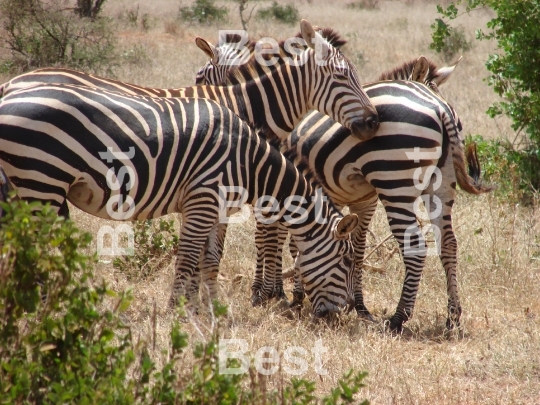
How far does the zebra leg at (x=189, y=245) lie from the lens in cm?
551

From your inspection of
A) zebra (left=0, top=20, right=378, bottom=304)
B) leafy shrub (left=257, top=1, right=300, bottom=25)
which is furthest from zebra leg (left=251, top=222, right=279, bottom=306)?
leafy shrub (left=257, top=1, right=300, bottom=25)

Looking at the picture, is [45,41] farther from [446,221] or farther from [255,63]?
[446,221]

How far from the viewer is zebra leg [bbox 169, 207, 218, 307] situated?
5.51 m

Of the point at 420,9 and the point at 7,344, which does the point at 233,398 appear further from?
the point at 420,9

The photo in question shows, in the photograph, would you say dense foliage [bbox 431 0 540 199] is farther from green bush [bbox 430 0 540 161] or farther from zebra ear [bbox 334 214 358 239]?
zebra ear [bbox 334 214 358 239]

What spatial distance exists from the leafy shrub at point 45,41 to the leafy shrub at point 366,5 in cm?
1801

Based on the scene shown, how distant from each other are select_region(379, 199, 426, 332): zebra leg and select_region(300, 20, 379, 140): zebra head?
657mm

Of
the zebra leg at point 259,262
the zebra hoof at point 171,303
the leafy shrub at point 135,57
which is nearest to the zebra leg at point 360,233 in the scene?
the zebra leg at point 259,262

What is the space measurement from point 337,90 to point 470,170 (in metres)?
1.33

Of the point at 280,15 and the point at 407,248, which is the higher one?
the point at 407,248

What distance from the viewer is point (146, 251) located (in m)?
6.92


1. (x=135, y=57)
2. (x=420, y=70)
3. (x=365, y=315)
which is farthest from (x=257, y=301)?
(x=135, y=57)

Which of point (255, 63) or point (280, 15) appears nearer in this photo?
point (255, 63)

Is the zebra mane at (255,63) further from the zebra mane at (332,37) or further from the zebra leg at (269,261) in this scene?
the zebra leg at (269,261)
